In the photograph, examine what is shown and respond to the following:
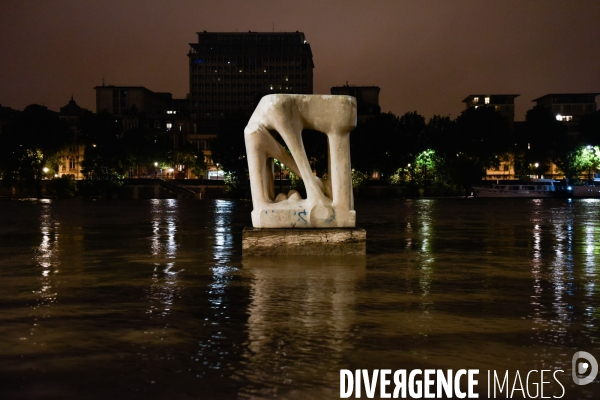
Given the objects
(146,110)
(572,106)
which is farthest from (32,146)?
(572,106)

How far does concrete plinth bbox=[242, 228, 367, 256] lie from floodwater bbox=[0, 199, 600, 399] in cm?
38

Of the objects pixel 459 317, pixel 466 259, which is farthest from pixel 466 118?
pixel 459 317

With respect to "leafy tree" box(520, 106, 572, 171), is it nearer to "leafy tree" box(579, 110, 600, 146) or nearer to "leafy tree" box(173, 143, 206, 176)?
"leafy tree" box(579, 110, 600, 146)

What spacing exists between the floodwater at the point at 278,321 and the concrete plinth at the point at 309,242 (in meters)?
0.38

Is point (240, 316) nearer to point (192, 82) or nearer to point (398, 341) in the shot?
point (398, 341)

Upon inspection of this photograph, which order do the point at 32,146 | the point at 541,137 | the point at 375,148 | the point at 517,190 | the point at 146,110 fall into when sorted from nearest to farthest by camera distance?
the point at 517,190, the point at 375,148, the point at 32,146, the point at 541,137, the point at 146,110

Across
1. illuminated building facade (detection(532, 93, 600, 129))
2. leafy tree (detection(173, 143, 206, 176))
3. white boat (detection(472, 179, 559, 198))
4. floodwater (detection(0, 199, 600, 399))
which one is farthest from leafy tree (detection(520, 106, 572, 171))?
floodwater (detection(0, 199, 600, 399))

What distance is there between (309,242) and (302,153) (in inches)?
76.9

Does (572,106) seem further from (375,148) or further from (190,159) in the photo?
(190,159)

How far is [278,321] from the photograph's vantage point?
834 cm

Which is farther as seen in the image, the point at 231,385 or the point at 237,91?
the point at 237,91

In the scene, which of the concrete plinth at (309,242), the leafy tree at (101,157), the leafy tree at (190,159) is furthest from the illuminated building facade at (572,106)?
the concrete plinth at (309,242)

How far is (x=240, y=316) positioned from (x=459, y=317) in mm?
2641

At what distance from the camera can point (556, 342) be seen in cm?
735
